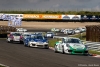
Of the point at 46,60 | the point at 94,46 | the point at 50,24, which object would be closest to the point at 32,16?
the point at 50,24

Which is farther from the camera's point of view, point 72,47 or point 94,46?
point 94,46

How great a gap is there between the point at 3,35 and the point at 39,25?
48.4 m

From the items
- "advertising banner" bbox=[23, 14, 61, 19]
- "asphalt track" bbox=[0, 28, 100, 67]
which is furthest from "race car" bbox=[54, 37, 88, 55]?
"advertising banner" bbox=[23, 14, 61, 19]

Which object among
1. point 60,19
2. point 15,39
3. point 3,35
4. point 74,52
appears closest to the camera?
point 74,52

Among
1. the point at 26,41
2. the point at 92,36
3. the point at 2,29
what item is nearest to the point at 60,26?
the point at 2,29

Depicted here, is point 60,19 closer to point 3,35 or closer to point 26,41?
point 3,35

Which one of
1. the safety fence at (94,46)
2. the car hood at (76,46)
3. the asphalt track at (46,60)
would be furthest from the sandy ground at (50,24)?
the asphalt track at (46,60)

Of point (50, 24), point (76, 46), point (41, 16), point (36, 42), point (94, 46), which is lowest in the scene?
point (50, 24)

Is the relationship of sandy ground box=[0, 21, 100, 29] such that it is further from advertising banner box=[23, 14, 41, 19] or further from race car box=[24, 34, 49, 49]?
race car box=[24, 34, 49, 49]

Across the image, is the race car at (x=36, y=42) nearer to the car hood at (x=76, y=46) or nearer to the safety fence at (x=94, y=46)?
the safety fence at (x=94, y=46)

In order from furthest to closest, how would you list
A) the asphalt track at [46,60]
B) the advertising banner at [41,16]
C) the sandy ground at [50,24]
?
the sandy ground at [50,24] < the advertising banner at [41,16] < the asphalt track at [46,60]

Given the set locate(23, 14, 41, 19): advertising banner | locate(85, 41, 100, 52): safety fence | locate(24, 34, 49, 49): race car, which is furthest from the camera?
locate(23, 14, 41, 19): advertising banner

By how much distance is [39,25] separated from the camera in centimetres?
9375

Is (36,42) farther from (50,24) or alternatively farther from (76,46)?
(50,24)
